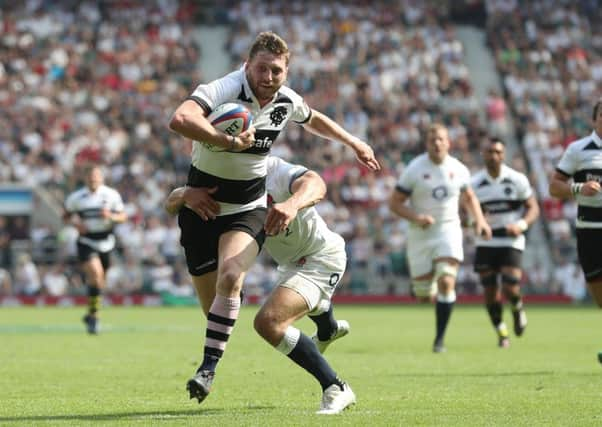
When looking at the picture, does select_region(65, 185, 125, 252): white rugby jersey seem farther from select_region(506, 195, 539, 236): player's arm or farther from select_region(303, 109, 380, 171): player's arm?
select_region(303, 109, 380, 171): player's arm

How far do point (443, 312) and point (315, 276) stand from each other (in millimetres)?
6649

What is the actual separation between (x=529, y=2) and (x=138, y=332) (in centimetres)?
2643

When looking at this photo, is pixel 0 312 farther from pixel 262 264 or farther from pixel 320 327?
pixel 320 327

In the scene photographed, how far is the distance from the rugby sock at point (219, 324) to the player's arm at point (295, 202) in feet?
1.83

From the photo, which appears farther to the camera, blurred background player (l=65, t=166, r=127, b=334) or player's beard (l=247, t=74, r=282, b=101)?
blurred background player (l=65, t=166, r=127, b=334)

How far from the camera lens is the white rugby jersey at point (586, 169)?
11672 millimetres

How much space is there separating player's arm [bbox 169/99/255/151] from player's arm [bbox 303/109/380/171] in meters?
1.35

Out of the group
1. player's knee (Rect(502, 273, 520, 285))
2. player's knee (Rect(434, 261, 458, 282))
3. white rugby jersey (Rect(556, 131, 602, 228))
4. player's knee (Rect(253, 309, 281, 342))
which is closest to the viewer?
player's knee (Rect(253, 309, 281, 342))

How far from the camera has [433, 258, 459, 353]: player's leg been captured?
51.5 feet

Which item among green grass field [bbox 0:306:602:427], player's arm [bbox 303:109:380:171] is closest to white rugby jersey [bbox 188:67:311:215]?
player's arm [bbox 303:109:380:171]

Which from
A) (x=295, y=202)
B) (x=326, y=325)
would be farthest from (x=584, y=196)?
(x=295, y=202)

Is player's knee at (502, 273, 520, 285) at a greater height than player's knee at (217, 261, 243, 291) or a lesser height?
lesser

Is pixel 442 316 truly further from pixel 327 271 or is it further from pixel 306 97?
pixel 306 97

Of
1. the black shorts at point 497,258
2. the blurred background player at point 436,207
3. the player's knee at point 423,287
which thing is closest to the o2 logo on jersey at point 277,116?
the blurred background player at point 436,207
